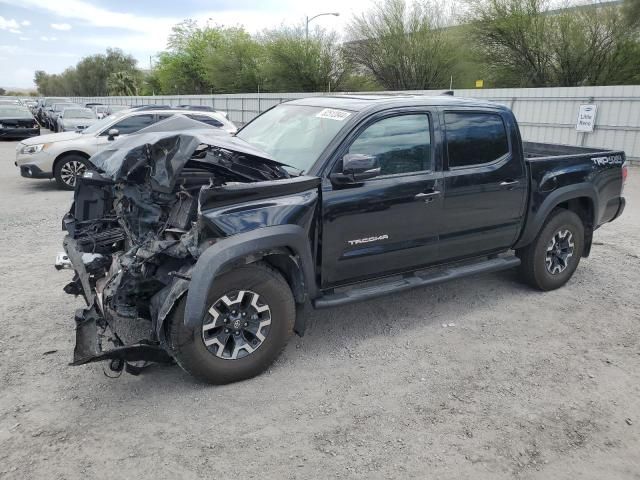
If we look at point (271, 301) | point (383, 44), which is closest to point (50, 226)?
point (271, 301)

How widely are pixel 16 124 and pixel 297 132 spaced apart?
779 inches

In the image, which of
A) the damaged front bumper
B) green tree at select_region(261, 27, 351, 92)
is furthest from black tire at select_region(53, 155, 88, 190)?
green tree at select_region(261, 27, 351, 92)

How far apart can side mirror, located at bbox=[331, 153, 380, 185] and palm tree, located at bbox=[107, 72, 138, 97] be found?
288ft

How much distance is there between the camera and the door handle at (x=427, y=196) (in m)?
4.20

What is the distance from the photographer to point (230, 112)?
107 feet

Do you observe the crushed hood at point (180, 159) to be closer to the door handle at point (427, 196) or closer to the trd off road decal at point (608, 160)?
the door handle at point (427, 196)

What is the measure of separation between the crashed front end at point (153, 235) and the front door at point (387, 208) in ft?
1.83

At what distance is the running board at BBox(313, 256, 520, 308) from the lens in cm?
392

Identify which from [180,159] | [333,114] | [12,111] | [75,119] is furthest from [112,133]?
[12,111]

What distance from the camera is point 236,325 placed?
11.6 feet

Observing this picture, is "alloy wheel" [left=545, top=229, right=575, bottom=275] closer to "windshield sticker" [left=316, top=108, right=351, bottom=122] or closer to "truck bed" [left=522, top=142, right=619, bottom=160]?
"truck bed" [left=522, top=142, right=619, bottom=160]

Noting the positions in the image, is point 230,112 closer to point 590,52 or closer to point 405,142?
point 590,52

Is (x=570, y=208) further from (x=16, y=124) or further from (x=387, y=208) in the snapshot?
(x=16, y=124)

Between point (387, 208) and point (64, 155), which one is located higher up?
point (387, 208)
